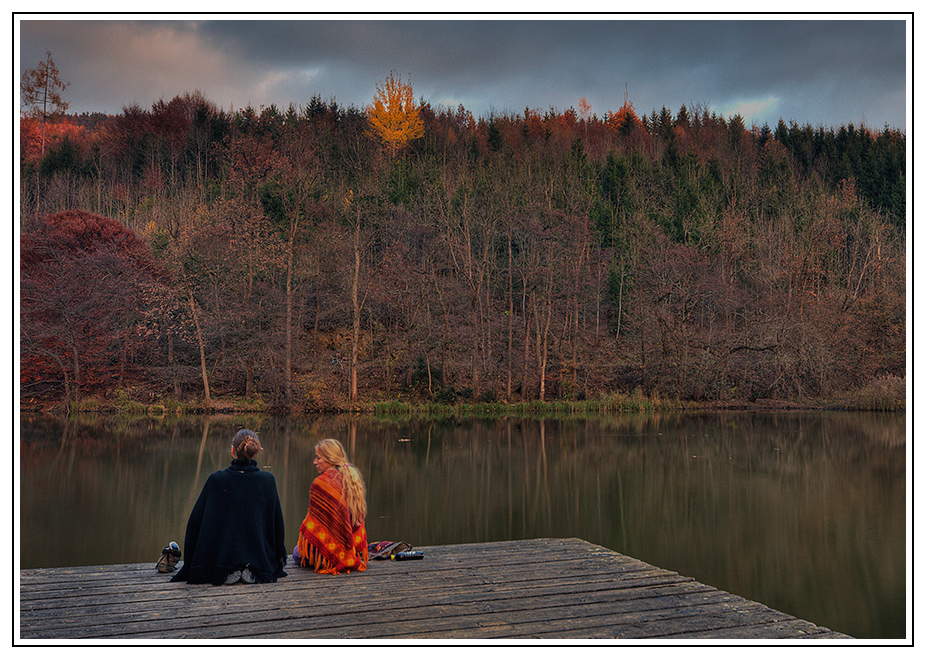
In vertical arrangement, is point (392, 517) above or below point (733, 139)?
below

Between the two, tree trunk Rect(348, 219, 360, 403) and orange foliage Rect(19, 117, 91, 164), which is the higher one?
orange foliage Rect(19, 117, 91, 164)

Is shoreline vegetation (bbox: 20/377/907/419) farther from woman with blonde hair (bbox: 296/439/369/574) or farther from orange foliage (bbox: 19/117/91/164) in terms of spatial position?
woman with blonde hair (bbox: 296/439/369/574)

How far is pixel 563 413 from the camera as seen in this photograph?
101ft

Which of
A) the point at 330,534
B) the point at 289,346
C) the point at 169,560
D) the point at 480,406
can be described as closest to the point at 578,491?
the point at 330,534

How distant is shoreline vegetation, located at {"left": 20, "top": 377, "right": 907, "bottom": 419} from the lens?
2817cm

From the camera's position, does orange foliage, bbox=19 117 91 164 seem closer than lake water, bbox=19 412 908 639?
No

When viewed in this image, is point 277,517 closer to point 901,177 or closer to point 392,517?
point 392,517

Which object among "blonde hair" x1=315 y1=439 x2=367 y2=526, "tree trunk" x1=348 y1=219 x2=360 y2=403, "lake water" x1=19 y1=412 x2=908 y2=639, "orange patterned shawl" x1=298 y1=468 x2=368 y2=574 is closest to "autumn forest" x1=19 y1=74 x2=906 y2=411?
"tree trunk" x1=348 y1=219 x2=360 y2=403

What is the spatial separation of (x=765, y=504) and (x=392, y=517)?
7196 mm

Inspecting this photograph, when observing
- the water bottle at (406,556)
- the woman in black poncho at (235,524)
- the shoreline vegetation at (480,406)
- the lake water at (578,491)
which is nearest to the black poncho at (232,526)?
the woman in black poncho at (235,524)

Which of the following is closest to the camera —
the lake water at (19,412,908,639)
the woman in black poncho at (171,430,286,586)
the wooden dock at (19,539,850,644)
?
the wooden dock at (19,539,850,644)

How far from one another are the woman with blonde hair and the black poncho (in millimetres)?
436

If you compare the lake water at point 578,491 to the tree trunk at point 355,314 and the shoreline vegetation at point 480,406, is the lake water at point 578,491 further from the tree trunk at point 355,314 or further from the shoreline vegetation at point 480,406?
the tree trunk at point 355,314
